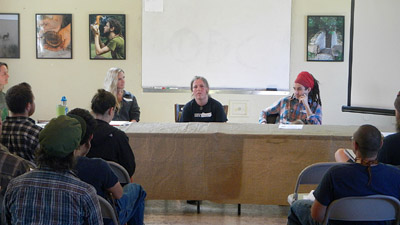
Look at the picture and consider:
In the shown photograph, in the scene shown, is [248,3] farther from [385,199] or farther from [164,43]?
[385,199]

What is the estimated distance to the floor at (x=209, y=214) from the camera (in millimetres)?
3811

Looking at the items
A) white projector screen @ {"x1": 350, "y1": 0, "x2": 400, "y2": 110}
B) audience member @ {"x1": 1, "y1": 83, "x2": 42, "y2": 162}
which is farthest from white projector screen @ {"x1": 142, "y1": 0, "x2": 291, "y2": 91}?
audience member @ {"x1": 1, "y1": 83, "x2": 42, "y2": 162}

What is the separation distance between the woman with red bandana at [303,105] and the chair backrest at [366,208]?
2.38 meters

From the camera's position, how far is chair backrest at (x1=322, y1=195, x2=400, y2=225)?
209 cm

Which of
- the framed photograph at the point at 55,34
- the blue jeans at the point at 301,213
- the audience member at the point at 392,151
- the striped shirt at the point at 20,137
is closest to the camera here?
the blue jeans at the point at 301,213

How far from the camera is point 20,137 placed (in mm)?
2721

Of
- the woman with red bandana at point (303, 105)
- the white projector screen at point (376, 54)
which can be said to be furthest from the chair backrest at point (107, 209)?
the white projector screen at point (376, 54)

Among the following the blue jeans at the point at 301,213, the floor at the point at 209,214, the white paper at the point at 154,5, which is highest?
the white paper at the point at 154,5

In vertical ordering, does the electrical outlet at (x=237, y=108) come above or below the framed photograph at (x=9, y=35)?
below

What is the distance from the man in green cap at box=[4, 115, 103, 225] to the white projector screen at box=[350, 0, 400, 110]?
4.20m

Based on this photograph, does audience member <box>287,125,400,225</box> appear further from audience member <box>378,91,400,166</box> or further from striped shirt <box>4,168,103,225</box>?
striped shirt <box>4,168,103,225</box>

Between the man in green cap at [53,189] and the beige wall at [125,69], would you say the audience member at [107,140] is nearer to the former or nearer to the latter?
the man in green cap at [53,189]

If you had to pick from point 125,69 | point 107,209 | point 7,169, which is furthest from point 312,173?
point 125,69

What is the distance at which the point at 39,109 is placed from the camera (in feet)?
20.1
